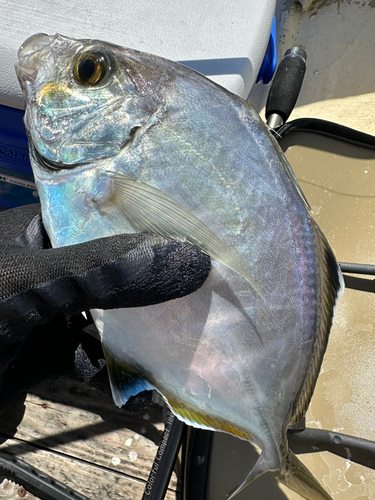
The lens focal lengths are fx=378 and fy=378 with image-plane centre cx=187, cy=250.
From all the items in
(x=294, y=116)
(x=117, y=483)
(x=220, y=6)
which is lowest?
(x=117, y=483)

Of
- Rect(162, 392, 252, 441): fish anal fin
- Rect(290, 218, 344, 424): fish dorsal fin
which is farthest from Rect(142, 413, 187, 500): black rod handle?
Rect(290, 218, 344, 424): fish dorsal fin

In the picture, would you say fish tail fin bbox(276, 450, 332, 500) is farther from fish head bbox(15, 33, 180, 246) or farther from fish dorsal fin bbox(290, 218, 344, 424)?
fish head bbox(15, 33, 180, 246)

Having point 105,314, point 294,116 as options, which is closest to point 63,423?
point 105,314

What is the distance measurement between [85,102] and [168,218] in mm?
397

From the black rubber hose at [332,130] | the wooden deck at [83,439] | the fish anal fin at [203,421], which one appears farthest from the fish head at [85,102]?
the black rubber hose at [332,130]

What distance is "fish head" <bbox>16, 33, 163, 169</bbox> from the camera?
1.00 metres

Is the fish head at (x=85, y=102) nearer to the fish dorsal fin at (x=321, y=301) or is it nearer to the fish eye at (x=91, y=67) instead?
the fish eye at (x=91, y=67)

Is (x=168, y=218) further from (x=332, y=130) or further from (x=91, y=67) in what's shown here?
(x=332, y=130)

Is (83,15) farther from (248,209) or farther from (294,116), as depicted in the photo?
(294,116)

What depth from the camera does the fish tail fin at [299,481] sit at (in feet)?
3.57

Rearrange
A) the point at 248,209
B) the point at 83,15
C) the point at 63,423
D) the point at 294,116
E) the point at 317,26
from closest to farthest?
the point at 248,209 → the point at 83,15 → the point at 63,423 → the point at 294,116 → the point at 317,26

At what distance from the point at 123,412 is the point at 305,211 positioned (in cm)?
137

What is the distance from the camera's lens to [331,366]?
77.0 inches

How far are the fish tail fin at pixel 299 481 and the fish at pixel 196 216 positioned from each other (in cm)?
4
